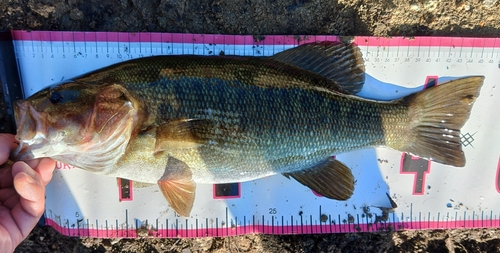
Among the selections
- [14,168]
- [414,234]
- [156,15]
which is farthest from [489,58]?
[14,168]

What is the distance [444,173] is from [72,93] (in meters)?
2.76

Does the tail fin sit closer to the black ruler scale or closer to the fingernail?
the fingernail

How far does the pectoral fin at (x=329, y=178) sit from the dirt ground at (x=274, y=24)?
0.60 m

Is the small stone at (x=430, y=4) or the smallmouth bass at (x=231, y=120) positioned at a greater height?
the small stone at (x=430, y=4)

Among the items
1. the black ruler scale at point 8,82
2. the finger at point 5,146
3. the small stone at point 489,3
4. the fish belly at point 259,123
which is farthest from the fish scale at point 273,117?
the small stone at point 489,3

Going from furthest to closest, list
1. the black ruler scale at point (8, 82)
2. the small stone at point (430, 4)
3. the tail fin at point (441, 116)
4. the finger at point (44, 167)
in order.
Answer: the small stone at point (430, 4)
the black ruler scale at point (8, 82)
the tail fin at point (441, 116)
the finger at point (44, 167)

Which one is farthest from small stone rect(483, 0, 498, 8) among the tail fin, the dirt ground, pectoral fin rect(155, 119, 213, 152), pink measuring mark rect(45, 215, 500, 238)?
pectoral fin rect(155, 119, 213, 152)

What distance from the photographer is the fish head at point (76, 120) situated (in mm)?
1794

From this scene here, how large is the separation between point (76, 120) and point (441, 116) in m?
2.39

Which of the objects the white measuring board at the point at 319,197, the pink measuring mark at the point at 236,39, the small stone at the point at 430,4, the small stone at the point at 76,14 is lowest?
the white measuring board at the point at 319,197

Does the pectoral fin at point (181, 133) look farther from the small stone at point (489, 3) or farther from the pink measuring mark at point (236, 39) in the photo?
the small stone at point (489, 3)

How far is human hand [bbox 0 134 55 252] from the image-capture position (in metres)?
1.99

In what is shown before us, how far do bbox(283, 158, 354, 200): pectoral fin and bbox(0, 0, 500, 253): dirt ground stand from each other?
60 centimetres

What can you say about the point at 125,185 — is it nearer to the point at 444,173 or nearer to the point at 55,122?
the point at 55,122
